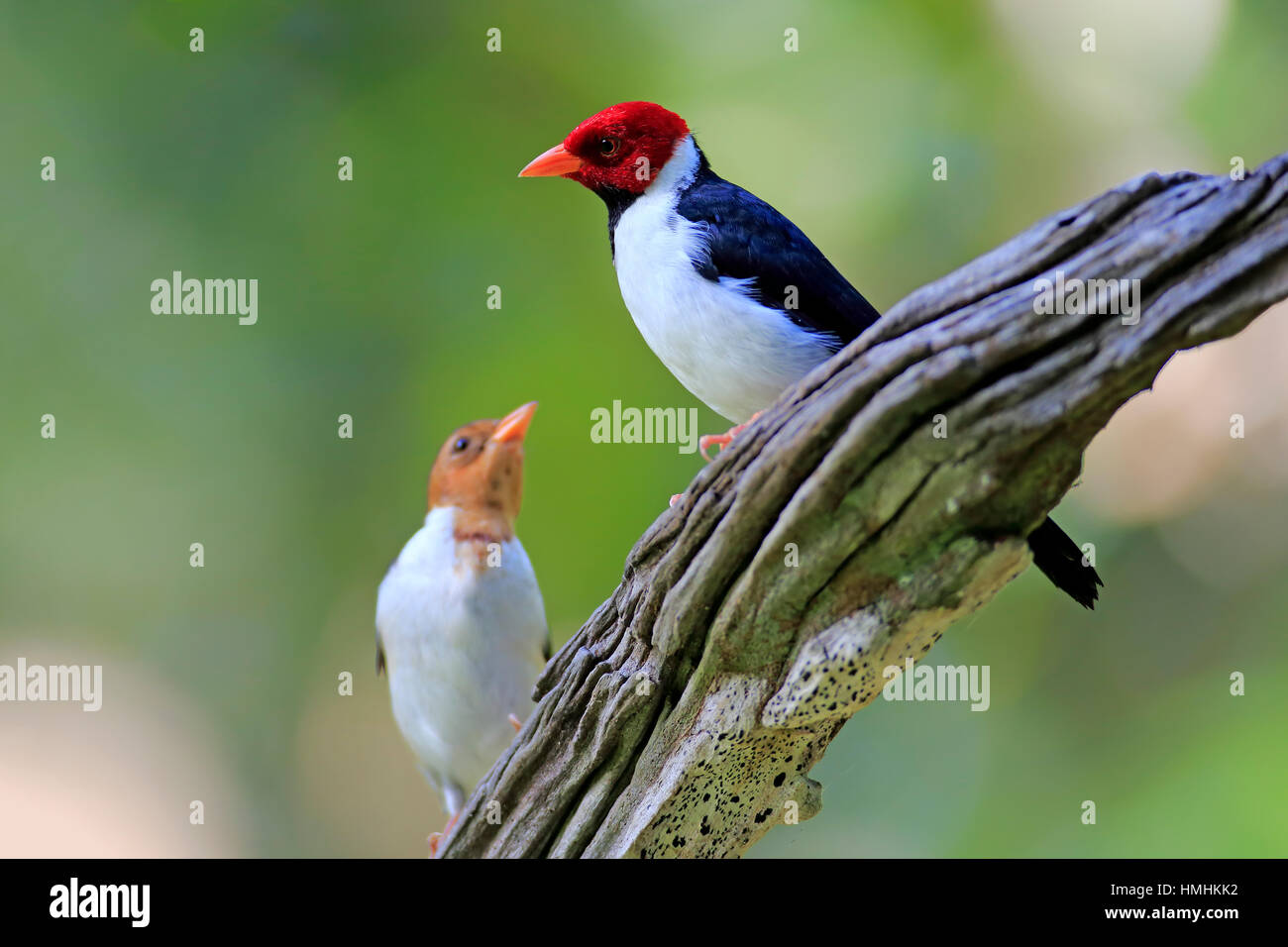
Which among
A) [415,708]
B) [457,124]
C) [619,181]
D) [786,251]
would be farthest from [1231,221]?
[457,124]

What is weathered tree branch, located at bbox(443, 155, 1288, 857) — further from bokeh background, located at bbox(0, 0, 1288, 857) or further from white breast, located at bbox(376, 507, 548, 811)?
bokeh background, located at bbox(0, 0, 1288, 857)

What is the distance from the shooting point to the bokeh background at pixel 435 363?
5281mm

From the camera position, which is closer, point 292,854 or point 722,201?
point 722,201

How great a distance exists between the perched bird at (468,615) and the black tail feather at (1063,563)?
2298mm

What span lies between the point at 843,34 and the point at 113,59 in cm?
368

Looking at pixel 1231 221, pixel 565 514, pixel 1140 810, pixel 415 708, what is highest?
pixel 1231 221

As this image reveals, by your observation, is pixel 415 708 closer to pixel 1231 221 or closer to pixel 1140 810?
pixel 1140 810

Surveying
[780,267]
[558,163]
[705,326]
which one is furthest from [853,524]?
[558,163]

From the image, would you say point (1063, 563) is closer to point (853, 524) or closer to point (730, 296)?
point (853, 524)

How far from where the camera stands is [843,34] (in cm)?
556

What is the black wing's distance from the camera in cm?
309

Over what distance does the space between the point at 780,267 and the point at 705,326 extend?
269 millimetres

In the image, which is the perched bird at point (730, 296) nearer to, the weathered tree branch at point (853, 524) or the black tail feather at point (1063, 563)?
the weathered tree branch at point (853, 524)

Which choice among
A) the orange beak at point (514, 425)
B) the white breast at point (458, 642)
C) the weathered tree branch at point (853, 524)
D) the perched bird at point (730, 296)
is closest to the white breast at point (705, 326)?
the perched bird at point (730, 296)
